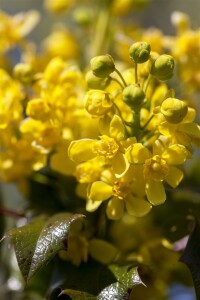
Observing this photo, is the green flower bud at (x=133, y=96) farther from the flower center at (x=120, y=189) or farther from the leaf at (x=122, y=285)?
the leaf at (x=122, y=285)

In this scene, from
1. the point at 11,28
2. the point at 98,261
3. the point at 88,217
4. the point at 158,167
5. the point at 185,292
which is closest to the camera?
the point at 158,167

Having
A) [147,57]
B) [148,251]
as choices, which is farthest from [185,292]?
[147,57]

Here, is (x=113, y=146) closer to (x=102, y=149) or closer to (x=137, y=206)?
(x=102, y=149)

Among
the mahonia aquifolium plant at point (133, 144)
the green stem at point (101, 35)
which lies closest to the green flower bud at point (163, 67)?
the mahonia aquifolium plant at point (133, 144)

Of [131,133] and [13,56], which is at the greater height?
[131,133]

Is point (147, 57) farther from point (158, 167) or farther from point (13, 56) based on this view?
point (13, 56)

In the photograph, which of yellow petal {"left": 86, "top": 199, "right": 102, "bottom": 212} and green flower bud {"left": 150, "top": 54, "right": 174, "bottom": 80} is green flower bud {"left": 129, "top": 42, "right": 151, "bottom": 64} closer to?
green flower bud {"left": 150, "top": 54, "right": 174, "bottom": 80}

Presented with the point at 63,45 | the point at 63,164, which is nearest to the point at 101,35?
the point at 63,45
